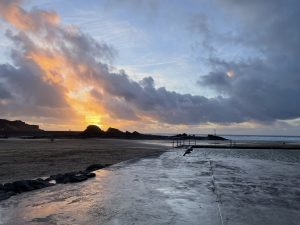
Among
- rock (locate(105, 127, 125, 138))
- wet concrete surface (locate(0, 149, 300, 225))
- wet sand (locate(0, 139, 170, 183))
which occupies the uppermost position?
rock (locate(105, 127, 125, 138))

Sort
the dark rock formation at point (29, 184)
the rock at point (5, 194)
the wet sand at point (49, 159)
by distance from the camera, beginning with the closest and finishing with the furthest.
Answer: the rock at point (5, 194)
the dark rock formation at point (29, 184)
the wet sand at point (49, 159)

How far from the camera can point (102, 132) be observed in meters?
140

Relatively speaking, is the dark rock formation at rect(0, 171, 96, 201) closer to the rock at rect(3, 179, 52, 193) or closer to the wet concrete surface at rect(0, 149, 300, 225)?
the rock at rect(3, 179, 52, 193)

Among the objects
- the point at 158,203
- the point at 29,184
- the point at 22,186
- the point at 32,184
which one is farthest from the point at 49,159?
the point at 158,203

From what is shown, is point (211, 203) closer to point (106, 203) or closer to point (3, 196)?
point (106, 203)

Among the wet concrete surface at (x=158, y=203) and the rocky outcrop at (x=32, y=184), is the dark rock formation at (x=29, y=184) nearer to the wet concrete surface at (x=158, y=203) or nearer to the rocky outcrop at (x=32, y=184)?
the rocky outcrop at (x=32, y=184)

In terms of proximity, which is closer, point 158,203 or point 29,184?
point 158,203

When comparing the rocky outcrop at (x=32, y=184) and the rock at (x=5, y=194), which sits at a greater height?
the rocky outcrop at (x=32, y=184)

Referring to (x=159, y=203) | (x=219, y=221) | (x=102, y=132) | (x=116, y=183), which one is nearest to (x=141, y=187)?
(x=116, y=183)

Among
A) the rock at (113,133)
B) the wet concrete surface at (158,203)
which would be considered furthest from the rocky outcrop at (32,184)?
the rock at (113,133)

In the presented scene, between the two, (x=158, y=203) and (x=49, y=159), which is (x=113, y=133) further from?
(x=158, y=203)

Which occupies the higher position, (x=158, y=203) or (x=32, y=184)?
(x=32, y=184)

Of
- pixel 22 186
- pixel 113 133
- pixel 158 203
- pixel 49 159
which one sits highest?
pixel 113 133

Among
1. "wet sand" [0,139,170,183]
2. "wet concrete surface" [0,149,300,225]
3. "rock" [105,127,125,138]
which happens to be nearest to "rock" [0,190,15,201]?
"wet concrete surface" [0,149,300,225]
